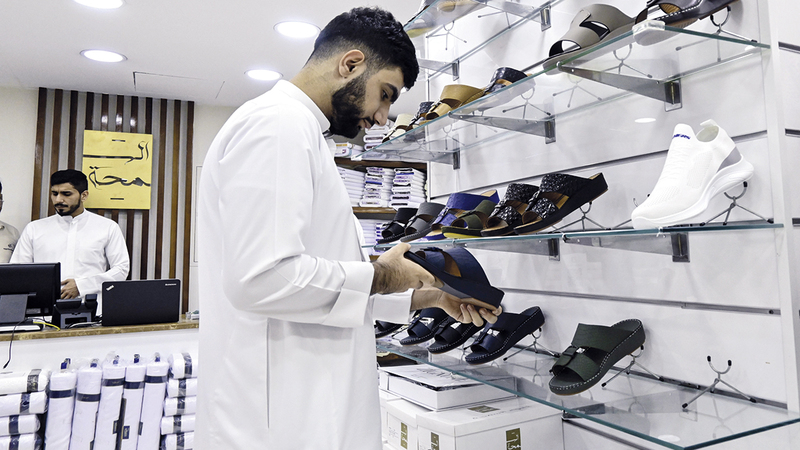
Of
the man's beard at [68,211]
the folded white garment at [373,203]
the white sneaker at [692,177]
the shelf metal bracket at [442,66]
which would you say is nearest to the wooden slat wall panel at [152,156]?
the man's beard at [68,211]

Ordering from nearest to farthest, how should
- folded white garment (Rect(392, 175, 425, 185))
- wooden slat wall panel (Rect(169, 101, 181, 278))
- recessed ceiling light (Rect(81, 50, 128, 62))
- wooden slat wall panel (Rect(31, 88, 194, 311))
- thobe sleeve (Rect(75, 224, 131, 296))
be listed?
recessed ceiling light (Rect(81, 50, 128, 62)) < thobe sleeve (Rect(75, 224, 131, 296)) < wooden slat wall panel (Rect(31, 88, 194, 311)) < folded white garment (Rect(392, 175, 425, 185)) < wooden slat wall panel (Rect(169, 101, 181, 278))

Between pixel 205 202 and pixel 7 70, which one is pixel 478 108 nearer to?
pixel 205 202

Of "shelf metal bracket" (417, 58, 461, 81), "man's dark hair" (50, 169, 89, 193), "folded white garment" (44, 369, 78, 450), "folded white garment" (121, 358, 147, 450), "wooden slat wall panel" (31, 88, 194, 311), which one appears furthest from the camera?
"wooden slat wall panel" (31, 88, 194, 311)

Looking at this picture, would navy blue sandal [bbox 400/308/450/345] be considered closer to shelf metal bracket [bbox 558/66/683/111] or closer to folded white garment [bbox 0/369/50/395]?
shelf metal bracket [bbox 558/66/683/111]

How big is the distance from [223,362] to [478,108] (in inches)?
45.0

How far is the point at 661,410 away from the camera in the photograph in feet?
3.82

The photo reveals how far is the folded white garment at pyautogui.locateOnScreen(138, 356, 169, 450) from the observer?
2.79 m

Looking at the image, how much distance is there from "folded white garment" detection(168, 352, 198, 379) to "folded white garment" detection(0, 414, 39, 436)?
660 millimetres

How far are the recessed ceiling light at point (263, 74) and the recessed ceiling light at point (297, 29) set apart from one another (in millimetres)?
900

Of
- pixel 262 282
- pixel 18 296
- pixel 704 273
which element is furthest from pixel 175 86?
pixel 704 273

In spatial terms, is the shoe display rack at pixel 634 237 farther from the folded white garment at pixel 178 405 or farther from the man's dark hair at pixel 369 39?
the folded white garment at pixel 178 405

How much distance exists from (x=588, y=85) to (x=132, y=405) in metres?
2.77

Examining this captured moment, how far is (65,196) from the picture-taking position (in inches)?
188

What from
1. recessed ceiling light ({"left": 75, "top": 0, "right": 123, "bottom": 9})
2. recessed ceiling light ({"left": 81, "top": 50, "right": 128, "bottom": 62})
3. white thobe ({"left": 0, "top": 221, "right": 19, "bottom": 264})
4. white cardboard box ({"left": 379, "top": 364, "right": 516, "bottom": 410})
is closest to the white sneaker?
white cardboard box ({"left": 379, "top": 364, "right": 516, "bottom": 410})
